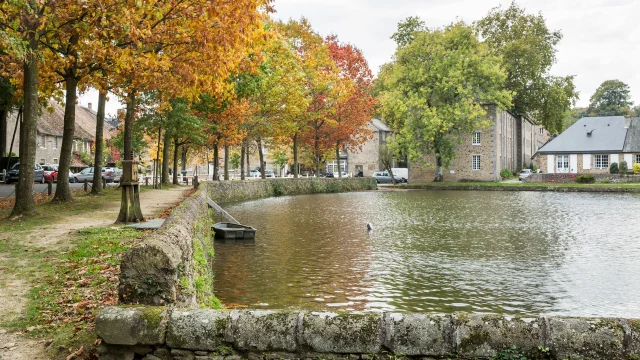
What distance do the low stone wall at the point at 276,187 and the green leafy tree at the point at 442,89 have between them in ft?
21.4

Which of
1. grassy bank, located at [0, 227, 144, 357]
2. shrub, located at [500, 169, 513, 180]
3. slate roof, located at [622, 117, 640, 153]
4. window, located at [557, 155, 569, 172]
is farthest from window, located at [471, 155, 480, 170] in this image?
grassy bank, located at [0, 227, 144, 357]

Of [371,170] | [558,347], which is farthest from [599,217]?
[371,170]

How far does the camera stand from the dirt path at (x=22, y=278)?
534 cm

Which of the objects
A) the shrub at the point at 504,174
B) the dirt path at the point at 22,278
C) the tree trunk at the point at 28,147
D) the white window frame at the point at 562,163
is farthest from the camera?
the white window frame at the point at 562,163

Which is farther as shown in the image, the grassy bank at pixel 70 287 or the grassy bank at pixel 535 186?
the grassy bank at pixel 535 186

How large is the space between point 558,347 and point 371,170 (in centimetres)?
7671

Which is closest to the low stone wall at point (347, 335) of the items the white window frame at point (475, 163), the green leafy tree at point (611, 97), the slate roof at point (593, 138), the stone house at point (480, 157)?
the stone house at point (480, 157)

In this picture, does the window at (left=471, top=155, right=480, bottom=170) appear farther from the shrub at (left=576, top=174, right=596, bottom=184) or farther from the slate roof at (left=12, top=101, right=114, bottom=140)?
the slate roof at (left=12, top=101, right=114, bottom=140)

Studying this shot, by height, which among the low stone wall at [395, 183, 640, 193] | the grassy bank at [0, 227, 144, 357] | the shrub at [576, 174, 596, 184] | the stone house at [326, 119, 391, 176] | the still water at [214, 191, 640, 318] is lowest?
the still water at [214, 191, 640, 318]

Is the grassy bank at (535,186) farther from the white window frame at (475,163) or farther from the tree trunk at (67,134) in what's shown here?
the tree trunk at (67,134)

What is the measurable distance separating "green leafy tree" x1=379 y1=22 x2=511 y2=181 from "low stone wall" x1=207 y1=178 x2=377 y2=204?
21.4 ft

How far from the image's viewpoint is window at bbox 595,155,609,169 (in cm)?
6200

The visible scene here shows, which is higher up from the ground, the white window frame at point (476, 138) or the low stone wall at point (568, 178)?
the white window frame at point (476, 138)

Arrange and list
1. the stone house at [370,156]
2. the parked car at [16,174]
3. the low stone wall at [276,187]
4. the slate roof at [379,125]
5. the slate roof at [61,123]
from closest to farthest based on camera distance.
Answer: the low stone wall at [276,187], the parked car at [16,174], the slate roof at [61,123], the stone house at [370,156], the slate roof at [379,125]
